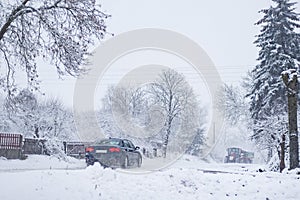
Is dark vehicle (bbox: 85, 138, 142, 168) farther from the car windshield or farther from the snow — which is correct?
the snow

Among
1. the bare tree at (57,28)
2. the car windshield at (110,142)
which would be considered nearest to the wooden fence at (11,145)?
the car windshield at (110,142)

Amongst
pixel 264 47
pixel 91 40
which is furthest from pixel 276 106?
pixel 91 40

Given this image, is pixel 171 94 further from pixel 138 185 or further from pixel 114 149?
pixel 138 185

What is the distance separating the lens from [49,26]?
9172 millimetres

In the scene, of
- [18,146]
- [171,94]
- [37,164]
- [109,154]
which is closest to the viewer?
[109,154]

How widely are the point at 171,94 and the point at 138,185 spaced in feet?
112

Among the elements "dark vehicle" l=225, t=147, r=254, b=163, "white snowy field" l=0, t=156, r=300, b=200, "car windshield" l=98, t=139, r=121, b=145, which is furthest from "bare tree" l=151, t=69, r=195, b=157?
"white snowy field" l=0, t=156, r=300, b=200

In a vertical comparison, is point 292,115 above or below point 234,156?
above

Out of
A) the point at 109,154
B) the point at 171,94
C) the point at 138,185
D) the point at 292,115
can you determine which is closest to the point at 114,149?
the point at 109,154

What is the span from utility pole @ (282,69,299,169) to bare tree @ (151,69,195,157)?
28467 millimetres

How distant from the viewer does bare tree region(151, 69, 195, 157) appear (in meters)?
42.2

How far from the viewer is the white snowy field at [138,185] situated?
24.5 feet

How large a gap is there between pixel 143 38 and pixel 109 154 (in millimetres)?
9198

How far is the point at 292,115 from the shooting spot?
13.5 meters
